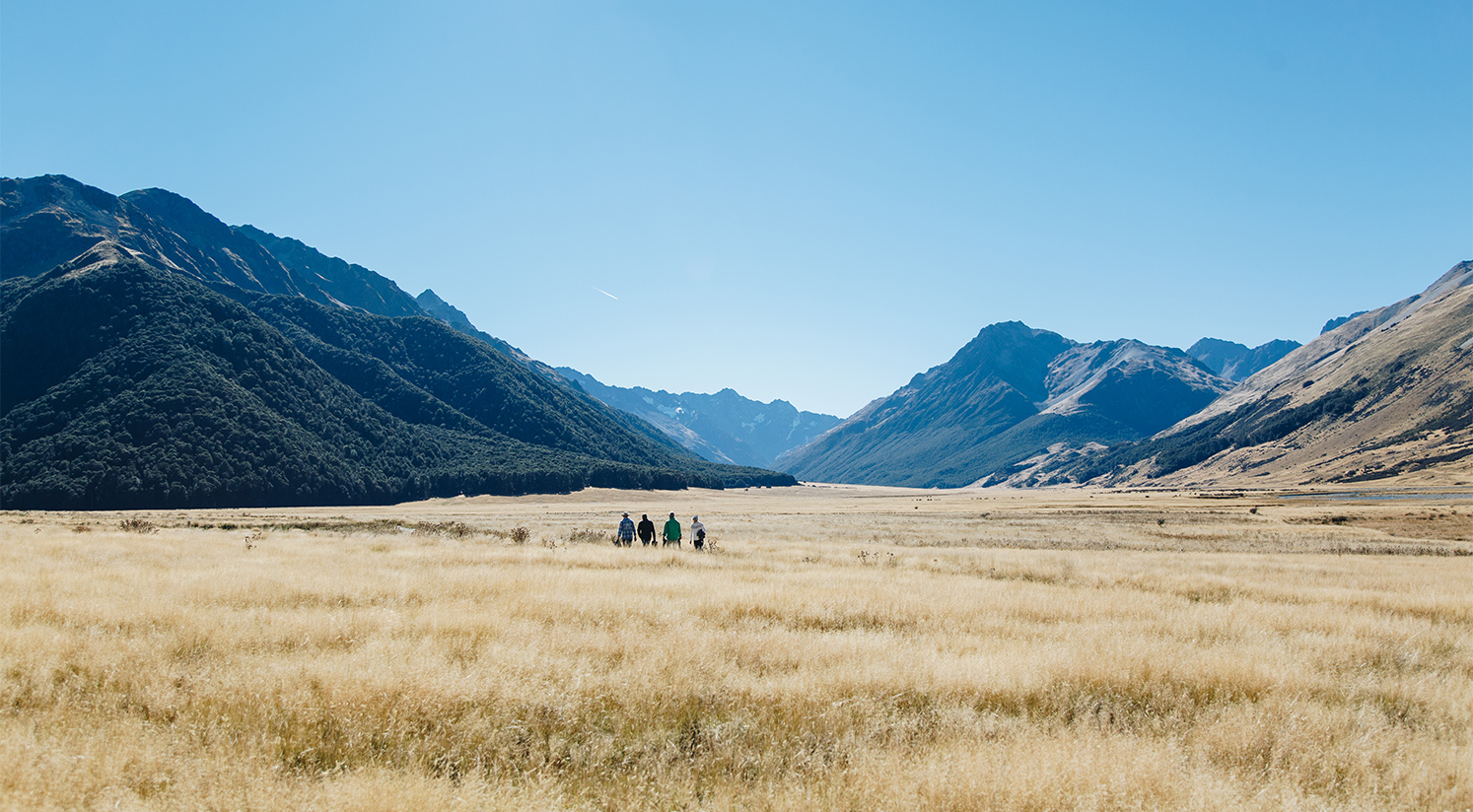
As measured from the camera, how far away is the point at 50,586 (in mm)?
12875

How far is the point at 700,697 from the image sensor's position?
7.68 m

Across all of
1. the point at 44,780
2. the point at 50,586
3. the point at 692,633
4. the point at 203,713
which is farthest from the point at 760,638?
the point at 50,586

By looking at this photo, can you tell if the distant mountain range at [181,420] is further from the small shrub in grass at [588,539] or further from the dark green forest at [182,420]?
the small shrub in grass at [588,539]

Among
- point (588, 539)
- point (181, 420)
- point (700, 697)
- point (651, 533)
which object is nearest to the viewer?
point (700, 697)

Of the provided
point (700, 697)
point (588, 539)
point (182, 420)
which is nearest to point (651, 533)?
point (588, 539)

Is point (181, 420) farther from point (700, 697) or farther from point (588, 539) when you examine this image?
point (700, 697)

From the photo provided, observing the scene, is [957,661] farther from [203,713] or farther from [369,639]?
[203,713]

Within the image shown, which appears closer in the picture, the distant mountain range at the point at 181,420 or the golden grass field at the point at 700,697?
the golden grass field at the point at 700,697

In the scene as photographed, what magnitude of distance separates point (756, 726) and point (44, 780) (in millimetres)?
5792

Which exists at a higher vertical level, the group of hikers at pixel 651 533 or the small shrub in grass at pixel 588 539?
the group of hikers at pixel 651 533

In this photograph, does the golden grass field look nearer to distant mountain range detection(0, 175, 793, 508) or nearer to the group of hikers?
the group of hikers

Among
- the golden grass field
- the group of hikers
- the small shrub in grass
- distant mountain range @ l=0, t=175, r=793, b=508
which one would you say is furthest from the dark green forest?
the golden grass field

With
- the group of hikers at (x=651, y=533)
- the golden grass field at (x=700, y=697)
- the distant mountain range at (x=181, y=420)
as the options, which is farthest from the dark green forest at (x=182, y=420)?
the golden grass field at (x=700, y=697)

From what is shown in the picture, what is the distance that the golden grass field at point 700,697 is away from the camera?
528cm
